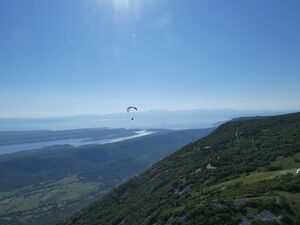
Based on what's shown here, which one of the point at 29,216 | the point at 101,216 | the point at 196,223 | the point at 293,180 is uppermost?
the point at 293,180

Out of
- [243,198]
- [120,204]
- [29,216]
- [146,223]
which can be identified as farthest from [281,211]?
[29,216]

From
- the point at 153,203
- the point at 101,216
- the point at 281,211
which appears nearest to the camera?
the point at 281,211

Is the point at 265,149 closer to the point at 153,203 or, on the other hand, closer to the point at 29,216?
the point at 153,203

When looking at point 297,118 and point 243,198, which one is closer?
point 243,198

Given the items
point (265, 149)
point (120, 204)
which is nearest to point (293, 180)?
point (265, 149)

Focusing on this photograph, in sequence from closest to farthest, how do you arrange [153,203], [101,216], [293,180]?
[293,180]
[153,203]
[101,216]

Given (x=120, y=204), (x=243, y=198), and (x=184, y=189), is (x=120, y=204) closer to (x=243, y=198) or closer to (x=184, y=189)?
(x=184, y=189)

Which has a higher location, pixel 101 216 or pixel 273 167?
pixel 273 167
